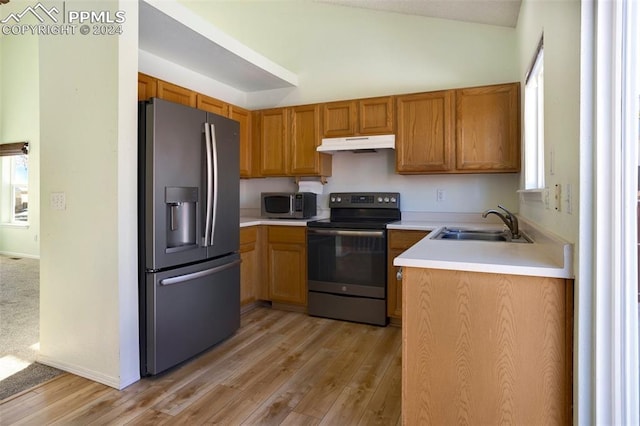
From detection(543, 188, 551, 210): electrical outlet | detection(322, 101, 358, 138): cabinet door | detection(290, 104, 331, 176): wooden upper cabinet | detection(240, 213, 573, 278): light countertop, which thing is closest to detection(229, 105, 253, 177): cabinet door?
detection(290, 104, 331, 176): wooden upper cabinet

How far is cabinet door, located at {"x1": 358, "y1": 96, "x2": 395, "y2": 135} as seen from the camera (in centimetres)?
334

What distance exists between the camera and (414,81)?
351 cm

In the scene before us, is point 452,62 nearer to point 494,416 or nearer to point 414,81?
point 414,81

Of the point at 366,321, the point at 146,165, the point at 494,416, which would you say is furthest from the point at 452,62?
the point at 494,416

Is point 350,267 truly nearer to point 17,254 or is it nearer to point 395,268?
point 395,268

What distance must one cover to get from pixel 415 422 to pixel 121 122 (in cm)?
207

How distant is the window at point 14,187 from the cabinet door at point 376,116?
20.1 feet

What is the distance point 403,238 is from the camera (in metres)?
3.04

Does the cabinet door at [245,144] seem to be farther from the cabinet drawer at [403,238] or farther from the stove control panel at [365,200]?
the cabinet drawer at [403,238]

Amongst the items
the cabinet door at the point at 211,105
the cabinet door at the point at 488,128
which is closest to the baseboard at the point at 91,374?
the cabinet door at the point at 211,105

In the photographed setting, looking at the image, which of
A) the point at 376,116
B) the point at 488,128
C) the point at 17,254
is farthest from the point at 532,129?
the point at 17,254

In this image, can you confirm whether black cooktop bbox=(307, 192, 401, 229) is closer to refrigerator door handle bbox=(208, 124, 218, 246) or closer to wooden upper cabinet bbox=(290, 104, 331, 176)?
wooden upper cabinet bbox=(290, 104, 331, 176)

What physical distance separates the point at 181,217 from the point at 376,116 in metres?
1.97

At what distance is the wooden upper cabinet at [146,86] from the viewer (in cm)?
276
